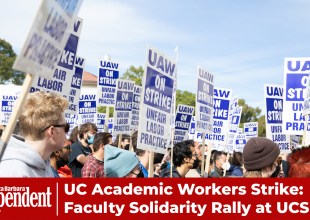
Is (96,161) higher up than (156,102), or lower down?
lower down

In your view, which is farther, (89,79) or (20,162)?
(89,79)

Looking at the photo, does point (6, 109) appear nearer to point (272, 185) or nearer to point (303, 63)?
point (303, 63)

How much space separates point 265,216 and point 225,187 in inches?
9.3

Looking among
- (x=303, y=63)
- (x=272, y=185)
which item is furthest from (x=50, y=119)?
(x=303, y=63)

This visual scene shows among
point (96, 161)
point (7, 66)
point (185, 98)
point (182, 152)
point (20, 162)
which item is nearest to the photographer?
point (20, 162)

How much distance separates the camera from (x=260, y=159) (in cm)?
491

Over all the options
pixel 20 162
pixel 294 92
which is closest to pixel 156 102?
pixel 20 162

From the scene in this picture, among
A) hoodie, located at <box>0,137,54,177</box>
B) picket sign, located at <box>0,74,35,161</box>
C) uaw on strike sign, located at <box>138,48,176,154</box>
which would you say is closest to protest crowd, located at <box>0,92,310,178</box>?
hoodie, located at <box>0,137,54,177</box>

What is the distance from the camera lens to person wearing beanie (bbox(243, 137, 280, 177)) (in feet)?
16.0

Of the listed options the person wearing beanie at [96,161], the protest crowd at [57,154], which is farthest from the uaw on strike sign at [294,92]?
the protest crowd at [57,154]

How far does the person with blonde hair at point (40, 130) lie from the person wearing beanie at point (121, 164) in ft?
5.91

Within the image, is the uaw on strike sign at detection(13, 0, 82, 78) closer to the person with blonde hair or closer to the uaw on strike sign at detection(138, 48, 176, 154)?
the person with blonde hair

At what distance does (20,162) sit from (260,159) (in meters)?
2.00

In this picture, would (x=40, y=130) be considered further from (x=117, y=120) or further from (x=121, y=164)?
(x=117, y=120)
